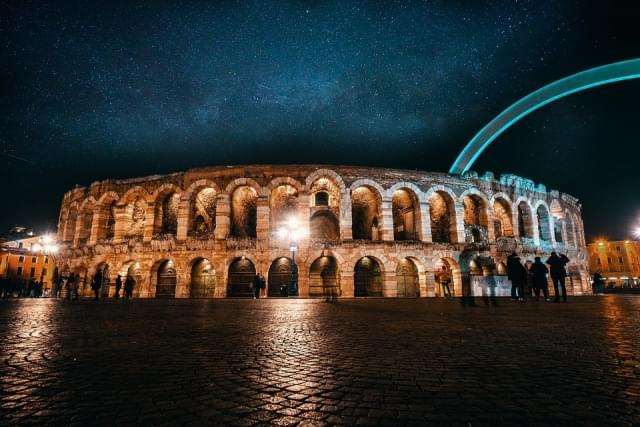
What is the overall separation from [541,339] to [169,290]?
22.0 meters

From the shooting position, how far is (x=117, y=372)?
2.59 metres

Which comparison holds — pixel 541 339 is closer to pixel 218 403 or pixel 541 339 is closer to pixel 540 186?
pixel 218 403

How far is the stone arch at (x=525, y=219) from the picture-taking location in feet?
83.9

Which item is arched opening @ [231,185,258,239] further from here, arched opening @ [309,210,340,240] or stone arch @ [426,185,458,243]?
stone arch @ [426,185,458,243]

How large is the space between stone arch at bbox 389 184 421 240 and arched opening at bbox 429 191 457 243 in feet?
6.60

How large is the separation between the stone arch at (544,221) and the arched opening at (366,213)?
13400 mm

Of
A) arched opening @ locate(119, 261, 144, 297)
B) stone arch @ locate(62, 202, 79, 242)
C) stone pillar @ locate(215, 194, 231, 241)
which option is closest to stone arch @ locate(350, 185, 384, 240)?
stone pillar @ locate(215, 194, 231, 241)

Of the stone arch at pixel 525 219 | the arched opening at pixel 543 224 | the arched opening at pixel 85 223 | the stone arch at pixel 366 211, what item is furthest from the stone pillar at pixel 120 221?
the arched opening at pixel 543 224

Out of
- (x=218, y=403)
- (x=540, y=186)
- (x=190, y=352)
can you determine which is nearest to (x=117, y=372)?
(x=190, y=352)

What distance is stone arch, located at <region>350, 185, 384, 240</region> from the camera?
22.5 m

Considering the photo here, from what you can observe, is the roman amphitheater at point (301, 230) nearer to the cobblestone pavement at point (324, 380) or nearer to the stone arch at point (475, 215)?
the stone arch at point (475, 215)

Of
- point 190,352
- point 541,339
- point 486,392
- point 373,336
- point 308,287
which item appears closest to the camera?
point 486,392

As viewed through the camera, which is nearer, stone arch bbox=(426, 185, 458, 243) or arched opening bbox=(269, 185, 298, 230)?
arched opening bbox=(269, 185, 298, 230)

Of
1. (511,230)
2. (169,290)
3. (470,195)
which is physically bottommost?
(169,290)
